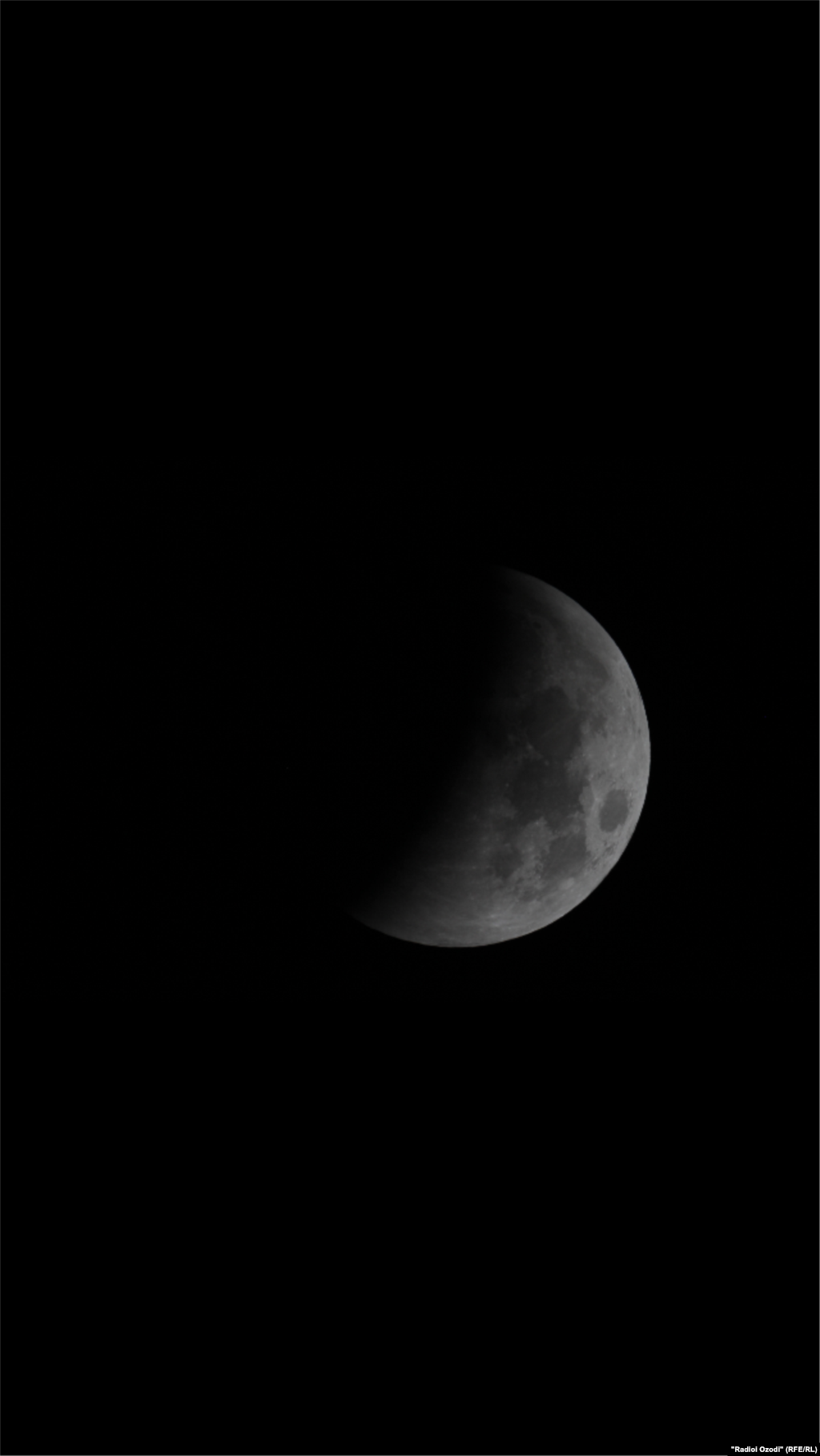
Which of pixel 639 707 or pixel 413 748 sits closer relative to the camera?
pixel 413 748

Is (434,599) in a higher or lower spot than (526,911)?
higher

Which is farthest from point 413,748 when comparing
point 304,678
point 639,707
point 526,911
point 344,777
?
point 639,707

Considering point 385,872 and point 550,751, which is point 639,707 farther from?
A: point 385,872

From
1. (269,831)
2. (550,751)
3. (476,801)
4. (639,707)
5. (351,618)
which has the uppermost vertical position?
(639,707)

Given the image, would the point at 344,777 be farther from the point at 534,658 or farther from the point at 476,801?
the point at 534,658

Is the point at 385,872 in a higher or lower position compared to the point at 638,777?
lower

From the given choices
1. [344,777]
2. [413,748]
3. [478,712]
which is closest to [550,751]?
[478,712]

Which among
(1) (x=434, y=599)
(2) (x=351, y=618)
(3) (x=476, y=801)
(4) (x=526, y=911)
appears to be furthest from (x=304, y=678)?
(4) (x=526, y=911)

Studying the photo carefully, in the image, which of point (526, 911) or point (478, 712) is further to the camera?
point (526, 911)
